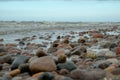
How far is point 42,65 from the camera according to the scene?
19.2ft

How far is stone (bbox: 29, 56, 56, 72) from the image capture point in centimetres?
586

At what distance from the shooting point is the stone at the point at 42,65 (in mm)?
5863

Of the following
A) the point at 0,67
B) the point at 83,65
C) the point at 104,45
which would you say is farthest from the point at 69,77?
the point at 104,45

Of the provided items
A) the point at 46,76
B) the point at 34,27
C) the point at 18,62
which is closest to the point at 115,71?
the point at 46,76

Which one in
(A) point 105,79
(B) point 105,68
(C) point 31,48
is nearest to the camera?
(A) point 105,79

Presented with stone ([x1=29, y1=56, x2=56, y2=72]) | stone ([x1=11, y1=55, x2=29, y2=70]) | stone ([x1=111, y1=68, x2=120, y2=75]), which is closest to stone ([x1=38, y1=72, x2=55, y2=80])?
stone ([x1=29, y1=56, x2=56, y2=72])

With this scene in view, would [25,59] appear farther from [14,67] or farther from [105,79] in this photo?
[105,79]

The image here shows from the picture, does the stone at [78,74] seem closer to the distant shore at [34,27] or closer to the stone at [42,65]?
the stone at [42,65]

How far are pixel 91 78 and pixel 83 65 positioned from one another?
1322mm

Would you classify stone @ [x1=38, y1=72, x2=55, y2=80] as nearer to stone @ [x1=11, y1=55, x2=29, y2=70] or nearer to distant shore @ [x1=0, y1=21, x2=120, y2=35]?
stone @ [x1=11, y1=55, x2=29, y2=70]

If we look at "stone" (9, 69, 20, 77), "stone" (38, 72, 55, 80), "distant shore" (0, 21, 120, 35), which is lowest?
"distant shore" (0, 21, 120, 35)

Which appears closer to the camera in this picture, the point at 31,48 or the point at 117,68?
the point at 117,68

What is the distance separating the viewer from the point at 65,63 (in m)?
6.28

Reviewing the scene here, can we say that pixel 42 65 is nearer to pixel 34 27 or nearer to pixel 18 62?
pixel 18 62
